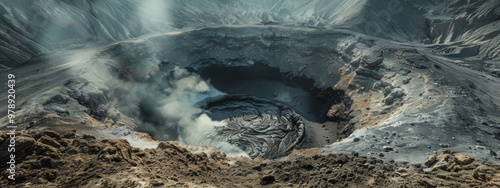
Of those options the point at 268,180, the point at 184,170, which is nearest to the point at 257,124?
the point at 268,180

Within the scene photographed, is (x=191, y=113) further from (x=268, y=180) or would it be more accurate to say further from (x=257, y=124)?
(x=268, y=180)

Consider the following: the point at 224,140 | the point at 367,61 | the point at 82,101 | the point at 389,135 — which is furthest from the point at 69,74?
the point at 367,61

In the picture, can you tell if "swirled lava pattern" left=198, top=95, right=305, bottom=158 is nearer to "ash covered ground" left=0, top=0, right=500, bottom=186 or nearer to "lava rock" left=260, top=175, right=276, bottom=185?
"ash covered ground" left=0, top=0, right=500, bottom=186

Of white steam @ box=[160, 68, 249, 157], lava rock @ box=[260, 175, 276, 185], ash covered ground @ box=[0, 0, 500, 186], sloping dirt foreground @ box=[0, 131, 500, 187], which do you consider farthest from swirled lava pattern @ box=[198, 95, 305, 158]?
lava rock @ box=[260, 175, 276, 185]

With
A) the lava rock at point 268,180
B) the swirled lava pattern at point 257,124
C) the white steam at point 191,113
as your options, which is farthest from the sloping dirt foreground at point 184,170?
the white steam at point 191,113

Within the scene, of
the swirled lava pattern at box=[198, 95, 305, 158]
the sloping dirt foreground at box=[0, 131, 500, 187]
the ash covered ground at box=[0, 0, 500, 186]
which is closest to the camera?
the sloping dirt foreground at box=[0, 131, 500, 187]

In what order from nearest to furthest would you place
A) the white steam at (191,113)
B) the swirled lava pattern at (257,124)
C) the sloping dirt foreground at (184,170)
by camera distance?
1. the sloping dirt foreground at (184,170)
2. the swirled lava pattern at (257,124)
3. the white steam at (191,113)

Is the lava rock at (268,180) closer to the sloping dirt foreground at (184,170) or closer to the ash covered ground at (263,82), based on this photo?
the sloping dirt foreground at (184,170)
